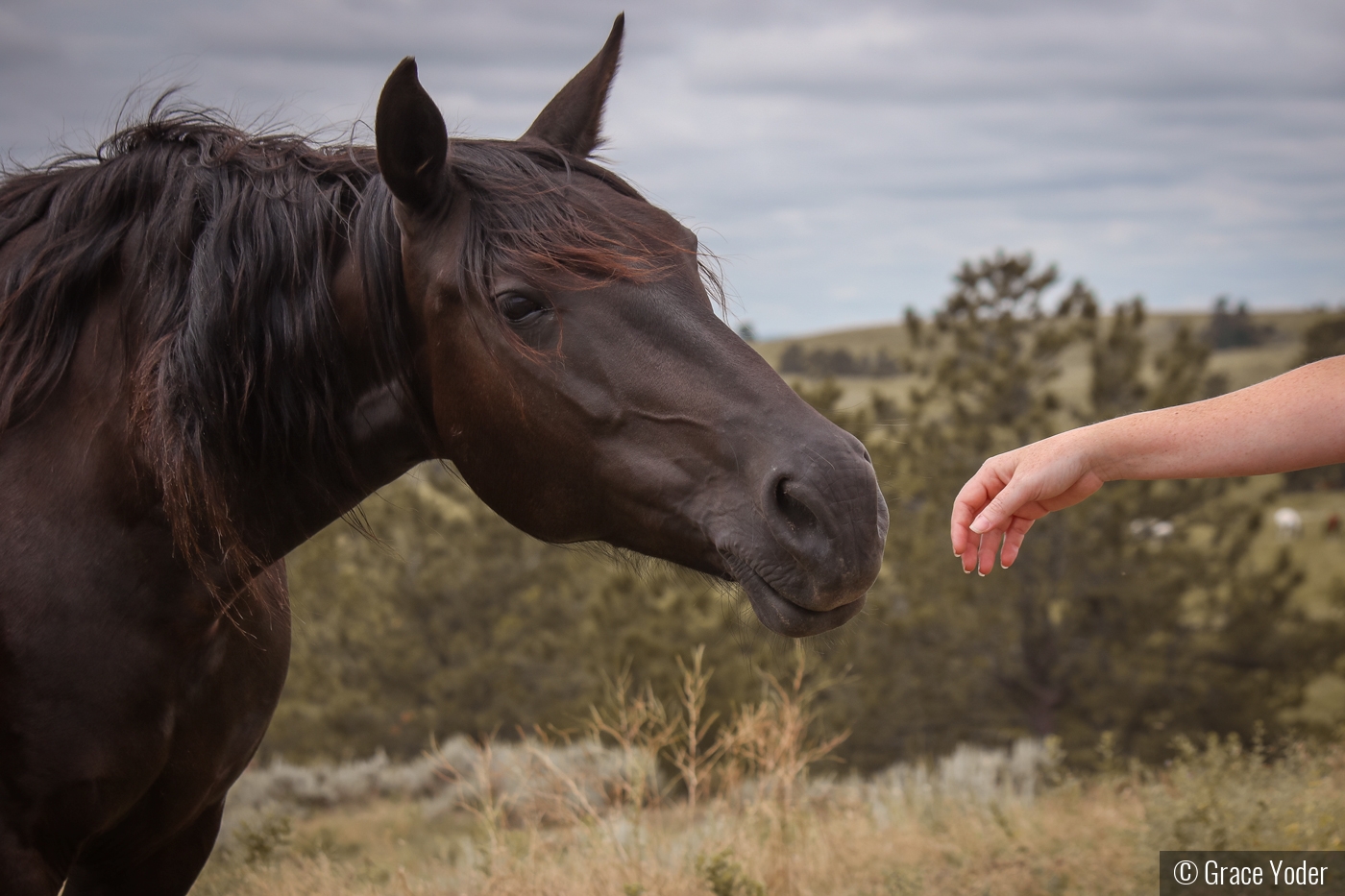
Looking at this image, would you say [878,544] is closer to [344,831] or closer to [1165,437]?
[1165,437]

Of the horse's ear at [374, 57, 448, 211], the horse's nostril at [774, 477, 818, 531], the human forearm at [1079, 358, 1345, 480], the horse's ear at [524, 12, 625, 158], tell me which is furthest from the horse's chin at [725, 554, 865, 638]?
the horse's ear at [524, 12, 625, 158]

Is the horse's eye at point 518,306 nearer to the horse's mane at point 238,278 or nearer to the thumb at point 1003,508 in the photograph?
the horse's mane at point 238,278

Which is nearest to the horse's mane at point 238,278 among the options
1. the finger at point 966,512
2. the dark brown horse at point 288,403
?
the dark brown horse at point 288,403

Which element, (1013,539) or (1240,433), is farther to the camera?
(1013,539)

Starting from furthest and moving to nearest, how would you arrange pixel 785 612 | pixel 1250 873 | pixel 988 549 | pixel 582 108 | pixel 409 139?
pixel 1250 873 → pixel 582 108 → pixel 988 549 → pixel 409 139 → pixel 785 612

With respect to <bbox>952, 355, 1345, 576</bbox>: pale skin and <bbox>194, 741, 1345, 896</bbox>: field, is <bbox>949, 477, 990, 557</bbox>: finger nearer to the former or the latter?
<bbox>952, 355, 1345, 576</bbox>: pale skin

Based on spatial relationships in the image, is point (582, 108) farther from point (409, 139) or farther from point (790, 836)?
point (790, 836)

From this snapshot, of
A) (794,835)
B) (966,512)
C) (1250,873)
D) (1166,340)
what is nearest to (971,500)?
(966,512)

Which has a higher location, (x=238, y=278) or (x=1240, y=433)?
(x=238, y=278)

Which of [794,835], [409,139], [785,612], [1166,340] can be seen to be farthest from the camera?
[1166,340]

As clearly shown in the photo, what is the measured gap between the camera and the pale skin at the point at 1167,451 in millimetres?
1794

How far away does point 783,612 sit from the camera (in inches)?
70.6

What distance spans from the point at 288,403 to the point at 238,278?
0.28 metres

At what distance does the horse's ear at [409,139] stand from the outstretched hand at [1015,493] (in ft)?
4.16
